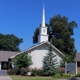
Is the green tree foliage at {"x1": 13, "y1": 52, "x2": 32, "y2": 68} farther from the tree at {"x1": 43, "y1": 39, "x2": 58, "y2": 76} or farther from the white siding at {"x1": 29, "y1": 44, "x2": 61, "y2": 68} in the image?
the tree at {"x1": 43, "y1": 39, "x2": 58, "y2": 76}

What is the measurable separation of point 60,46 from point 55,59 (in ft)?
53.0

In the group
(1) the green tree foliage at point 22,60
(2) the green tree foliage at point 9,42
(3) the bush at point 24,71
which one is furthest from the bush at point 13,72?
(2) the green tree foliage at point 9,42

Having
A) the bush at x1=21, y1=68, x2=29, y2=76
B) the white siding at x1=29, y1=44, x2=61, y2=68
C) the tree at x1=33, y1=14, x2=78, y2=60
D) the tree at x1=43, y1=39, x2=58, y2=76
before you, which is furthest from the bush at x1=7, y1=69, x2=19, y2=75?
the tree at x1=33, y1=14, x2=78, y2=60

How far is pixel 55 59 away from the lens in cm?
3209

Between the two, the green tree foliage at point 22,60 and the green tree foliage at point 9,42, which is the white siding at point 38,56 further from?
the green tree foliage at point 9,42

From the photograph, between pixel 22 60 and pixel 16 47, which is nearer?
pixel 22 60

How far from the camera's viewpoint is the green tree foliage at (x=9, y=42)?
7288 centimetres

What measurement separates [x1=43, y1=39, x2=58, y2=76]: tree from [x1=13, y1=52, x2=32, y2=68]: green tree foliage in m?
2.71

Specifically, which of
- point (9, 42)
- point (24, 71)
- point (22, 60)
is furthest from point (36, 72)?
point (9, 42)

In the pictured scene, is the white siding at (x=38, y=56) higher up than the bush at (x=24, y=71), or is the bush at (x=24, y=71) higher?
the white siding at (x=38, y=56)

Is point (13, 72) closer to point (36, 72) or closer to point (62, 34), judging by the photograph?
point (36, 72)

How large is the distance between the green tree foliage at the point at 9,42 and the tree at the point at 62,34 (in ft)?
82.7

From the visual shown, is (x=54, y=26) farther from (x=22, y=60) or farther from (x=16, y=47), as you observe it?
(x=16, y=47)

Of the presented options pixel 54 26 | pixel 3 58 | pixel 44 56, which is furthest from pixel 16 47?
pixel 44 56
